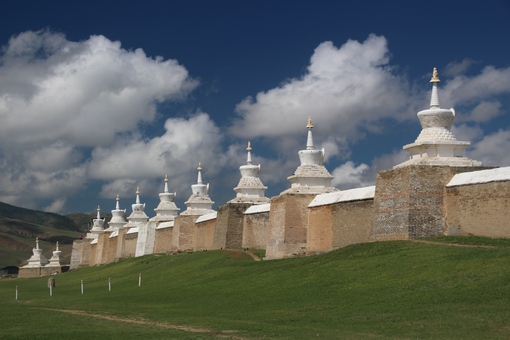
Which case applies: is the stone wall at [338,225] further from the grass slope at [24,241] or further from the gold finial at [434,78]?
the grass slope at [24,241]

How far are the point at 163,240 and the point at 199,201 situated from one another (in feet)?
20.4

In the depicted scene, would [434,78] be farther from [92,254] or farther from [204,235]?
[92,254]

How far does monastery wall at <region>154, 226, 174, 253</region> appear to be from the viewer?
194ft

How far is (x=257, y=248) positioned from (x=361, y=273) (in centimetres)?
1825

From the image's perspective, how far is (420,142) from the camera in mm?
28969

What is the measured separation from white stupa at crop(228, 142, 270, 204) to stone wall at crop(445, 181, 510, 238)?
774 inches

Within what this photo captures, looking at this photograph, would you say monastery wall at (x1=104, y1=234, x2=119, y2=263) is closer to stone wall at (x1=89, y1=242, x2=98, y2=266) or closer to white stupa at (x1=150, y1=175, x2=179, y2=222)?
stone wall at (x1=89, y1=242, x2=98, y2=266)

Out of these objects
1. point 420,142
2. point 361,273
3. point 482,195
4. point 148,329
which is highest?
point 420,142

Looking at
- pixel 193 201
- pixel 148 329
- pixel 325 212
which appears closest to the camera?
pixel 148 329

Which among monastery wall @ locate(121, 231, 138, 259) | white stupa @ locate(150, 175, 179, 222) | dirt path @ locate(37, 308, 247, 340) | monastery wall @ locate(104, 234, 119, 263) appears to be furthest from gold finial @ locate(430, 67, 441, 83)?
monastery wall @ locate(104, 234, 119, 263)

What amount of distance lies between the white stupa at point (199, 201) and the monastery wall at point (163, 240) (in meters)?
3.91

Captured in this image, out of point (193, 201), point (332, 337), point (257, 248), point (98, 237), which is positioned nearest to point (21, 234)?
point (98, 237)

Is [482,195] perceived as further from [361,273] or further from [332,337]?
[332,337]

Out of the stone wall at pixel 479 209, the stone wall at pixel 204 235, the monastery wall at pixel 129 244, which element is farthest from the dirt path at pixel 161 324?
the monastery wall at pixel 129 244
